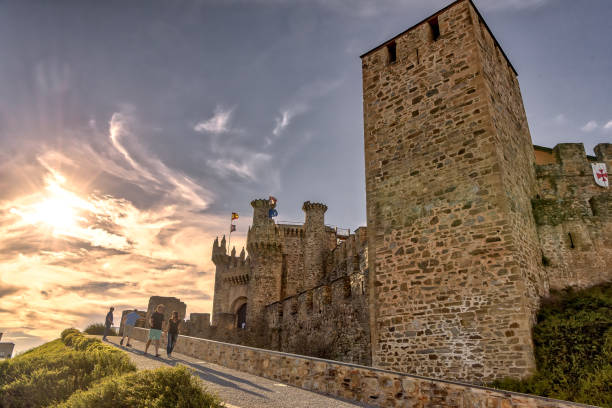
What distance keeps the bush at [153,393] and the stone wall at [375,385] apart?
2.60 meters

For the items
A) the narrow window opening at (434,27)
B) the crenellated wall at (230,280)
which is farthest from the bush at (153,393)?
the crenellated wall at (230,280)

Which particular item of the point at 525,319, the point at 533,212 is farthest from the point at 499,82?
the point at 525,319

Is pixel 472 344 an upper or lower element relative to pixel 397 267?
lower

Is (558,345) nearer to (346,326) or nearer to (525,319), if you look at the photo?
(525,319)

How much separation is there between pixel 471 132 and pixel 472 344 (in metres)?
4.71

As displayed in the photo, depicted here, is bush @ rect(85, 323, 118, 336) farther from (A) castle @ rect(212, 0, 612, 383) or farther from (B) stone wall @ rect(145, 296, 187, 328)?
(A) castle @ rect(212, 0, 612, 383)

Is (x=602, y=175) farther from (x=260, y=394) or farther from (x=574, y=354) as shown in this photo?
(x=260, y=394)

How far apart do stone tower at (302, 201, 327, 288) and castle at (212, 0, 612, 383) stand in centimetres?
1872

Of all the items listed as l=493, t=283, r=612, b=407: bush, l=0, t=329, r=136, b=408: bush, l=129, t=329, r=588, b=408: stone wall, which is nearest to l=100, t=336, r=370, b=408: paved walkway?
l=129, t=329, r=588, b=408: stone wall

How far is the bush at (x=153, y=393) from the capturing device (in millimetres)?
4559

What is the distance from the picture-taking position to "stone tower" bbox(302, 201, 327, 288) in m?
29.3

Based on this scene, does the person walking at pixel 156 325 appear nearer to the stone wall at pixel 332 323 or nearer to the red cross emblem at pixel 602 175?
the stone wall at pixel 332 323

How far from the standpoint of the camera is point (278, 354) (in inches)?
327

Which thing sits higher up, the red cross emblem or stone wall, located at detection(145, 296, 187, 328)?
the red cross emblem
